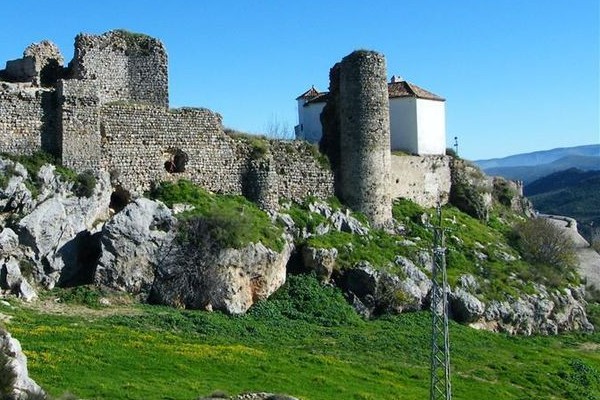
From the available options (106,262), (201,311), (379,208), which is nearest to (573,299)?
(379,208)

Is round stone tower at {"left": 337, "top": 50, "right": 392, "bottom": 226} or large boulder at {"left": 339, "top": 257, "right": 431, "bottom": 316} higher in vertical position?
round stone tower at {"left": 337, "top": 50, "right": 392, "bottom": 226}

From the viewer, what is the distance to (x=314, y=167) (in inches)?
1601

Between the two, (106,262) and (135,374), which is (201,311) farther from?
(135,374)

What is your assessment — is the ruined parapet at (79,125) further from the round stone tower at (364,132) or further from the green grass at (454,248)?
the round stone tower at (364,132)

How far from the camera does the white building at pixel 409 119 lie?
4628 centimetres

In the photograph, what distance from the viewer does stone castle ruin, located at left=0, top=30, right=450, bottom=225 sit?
33.1m

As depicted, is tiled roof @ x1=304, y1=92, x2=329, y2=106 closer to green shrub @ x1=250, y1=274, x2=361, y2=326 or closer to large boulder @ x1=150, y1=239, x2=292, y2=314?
green shrub @ x1=250, y1=274, x2=361, y2=326

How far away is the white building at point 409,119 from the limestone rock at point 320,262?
10.5 metres

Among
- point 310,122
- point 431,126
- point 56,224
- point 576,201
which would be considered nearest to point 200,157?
point 56,224

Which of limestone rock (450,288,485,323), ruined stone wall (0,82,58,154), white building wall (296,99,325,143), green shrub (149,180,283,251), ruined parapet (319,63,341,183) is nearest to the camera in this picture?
ruined stone wall (0,82,58,154)

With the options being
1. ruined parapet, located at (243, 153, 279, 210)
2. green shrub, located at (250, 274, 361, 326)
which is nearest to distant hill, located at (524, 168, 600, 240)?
ruined parapet, located at (243, 153, 279, 210)

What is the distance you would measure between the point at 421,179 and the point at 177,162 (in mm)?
14119

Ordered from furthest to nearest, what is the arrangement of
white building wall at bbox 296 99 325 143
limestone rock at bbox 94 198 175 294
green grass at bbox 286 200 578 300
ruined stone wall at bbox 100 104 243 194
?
white building wall at bbox 296 99 325 143
green grass at bbox 286 200 578 300
ruined stone wall at bbox 100 104 243 194
limestone rock at bbox 94 198 175 294

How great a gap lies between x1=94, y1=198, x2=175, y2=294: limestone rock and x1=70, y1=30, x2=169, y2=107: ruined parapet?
6.37 meters
